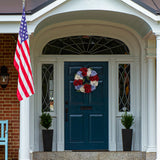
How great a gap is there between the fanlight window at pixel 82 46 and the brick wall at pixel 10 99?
945 mm

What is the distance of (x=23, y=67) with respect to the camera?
25.1ft

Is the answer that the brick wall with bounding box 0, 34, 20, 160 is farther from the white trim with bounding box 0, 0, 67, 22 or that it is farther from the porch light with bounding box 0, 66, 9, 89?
the white trim with bounding box 0, 0, 67, 22

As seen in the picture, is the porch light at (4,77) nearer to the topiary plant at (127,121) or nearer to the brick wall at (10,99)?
the brick wall at (10,99)

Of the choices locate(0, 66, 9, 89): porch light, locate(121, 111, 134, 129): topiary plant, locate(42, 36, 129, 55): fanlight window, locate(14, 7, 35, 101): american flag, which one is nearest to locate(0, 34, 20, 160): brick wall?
locate(0, 66, 9, 89): porch light

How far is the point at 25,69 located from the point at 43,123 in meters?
2.67

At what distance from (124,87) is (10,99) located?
9.25 feet

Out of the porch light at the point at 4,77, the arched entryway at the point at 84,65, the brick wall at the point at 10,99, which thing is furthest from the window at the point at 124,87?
the porch light at the point at 4,77

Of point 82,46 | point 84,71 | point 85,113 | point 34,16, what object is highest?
point 34,16

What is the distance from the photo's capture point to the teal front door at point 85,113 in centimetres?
1039

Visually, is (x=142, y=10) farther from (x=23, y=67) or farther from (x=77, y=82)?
(x=77, y=82)

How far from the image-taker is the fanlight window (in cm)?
1042

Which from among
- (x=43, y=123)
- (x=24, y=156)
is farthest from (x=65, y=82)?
(x=24, y=156)

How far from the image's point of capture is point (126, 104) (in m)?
10.5

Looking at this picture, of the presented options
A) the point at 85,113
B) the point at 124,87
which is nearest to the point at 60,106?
the point at 85,113
